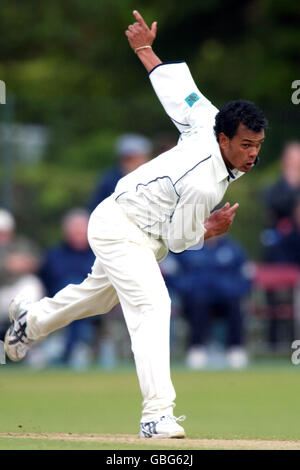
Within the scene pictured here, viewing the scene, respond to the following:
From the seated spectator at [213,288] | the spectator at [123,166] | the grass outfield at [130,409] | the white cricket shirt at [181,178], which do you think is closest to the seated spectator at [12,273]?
the grass outfield at [130,409]

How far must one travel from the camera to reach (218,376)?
14.6 metres

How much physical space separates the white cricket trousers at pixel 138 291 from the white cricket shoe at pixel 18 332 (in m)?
0.71

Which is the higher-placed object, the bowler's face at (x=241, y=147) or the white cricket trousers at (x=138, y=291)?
the bowler's face at (x=241, y=147)

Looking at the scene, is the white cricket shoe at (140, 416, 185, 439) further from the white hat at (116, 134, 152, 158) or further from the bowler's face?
the white hat at (116, 134, 152, 158)

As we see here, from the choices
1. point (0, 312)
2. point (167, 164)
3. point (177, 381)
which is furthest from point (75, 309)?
point (0, 312)

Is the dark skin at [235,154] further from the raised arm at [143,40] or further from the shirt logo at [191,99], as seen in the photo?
the raised arm at [143,40]

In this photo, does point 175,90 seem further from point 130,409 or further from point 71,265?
point 71,265

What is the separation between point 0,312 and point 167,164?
833 cm

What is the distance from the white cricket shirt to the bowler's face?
59 millimetres

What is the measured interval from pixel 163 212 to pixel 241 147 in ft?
2.43

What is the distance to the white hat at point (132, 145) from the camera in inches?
642

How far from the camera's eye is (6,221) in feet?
54.2

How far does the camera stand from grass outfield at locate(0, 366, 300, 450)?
787 cm

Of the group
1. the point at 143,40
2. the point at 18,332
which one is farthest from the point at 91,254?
the point at 143,40
